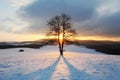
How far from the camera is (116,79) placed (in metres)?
15.1

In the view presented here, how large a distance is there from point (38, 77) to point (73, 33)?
70.9ft

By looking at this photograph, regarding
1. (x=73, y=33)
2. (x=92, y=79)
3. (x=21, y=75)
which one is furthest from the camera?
(x=73, y=33)

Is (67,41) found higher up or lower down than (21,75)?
higher up

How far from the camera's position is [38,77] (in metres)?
15.4

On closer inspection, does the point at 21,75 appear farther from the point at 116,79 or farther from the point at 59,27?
the point at 59,27

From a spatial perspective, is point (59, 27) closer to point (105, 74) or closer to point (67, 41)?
point (67, 41)

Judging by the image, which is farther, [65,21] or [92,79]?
[65,21]

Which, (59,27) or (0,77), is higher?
(59,27)

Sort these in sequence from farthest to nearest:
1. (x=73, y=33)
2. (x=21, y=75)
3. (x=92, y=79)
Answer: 1. (x=73, y=33)
2. (x=21, y=75)
3. (x=92, y=79)

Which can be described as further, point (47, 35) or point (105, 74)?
point (47, 35)

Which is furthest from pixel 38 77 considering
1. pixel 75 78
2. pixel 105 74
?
pixel 105 74

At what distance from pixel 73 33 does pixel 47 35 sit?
5.18 m

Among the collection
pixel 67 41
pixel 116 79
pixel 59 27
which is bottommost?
pixel 116 79

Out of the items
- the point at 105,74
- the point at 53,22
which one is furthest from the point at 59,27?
the point at 105,74
